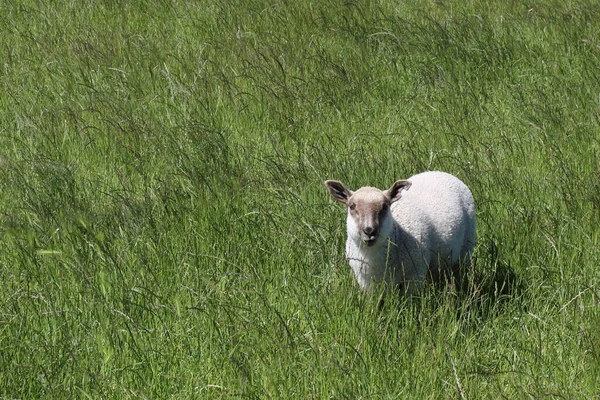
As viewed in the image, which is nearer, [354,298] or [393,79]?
[354,298]

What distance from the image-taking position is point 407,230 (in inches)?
161

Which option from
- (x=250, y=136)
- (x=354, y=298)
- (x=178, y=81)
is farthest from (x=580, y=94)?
(x=354, y=298)

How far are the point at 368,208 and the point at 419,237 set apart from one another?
1.52ft

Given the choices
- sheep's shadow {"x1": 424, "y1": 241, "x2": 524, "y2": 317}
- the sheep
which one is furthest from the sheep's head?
sheep's shadow {"x1": 424, "y1": 241, "x2": 524, "y2": 317}

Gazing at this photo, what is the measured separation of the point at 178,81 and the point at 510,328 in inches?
144

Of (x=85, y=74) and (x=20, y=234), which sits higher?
(x=20, y=234)

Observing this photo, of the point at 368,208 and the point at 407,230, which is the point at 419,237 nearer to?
the point at 407,230

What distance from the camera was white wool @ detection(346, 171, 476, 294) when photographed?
394 centimetres

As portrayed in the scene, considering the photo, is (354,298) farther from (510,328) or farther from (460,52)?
(460,52)

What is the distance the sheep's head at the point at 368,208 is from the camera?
3713 mm

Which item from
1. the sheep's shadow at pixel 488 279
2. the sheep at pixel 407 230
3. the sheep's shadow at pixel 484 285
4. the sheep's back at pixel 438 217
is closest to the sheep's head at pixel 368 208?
the sheep at pixel 407 230

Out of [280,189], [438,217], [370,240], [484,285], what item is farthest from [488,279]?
[280,189]

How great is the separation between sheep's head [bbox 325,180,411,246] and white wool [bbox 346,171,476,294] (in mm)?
19

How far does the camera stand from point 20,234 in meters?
3.87
